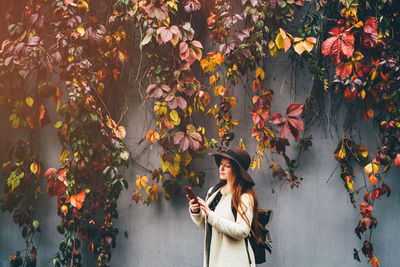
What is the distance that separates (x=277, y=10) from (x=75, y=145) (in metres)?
1.63

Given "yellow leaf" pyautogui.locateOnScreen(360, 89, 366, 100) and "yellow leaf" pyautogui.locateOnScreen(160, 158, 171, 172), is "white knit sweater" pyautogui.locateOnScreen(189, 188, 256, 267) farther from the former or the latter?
"yellow leaf" pyautogui.locateOnScreen(360, 89, 366, 100)

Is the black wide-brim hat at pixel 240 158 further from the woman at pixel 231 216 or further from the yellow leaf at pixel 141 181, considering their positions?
the yellow leaf at pixel 141 181

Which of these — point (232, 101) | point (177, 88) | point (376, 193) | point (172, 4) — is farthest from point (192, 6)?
point (376, 193)

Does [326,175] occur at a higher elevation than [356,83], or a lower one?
lower

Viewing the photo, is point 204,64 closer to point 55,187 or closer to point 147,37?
point 147,37

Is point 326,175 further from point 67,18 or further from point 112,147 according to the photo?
point 67,18

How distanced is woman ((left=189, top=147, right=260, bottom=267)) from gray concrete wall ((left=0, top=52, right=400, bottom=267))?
0.68 m

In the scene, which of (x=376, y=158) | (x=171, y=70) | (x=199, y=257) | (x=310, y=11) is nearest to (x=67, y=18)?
(x=171, y=70)

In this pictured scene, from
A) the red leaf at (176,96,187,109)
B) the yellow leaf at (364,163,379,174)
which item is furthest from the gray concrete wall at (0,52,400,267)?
the red leaf at (176,96,187,109)

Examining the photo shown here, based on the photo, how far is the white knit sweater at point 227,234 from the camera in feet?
7.21

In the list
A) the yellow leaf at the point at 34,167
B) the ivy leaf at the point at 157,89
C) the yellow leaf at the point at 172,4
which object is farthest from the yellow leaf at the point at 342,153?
the yellow leaf at the point at 34,167

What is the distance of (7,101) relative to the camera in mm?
3096

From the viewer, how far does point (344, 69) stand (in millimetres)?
2670

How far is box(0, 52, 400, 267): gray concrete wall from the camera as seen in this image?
2939mm
